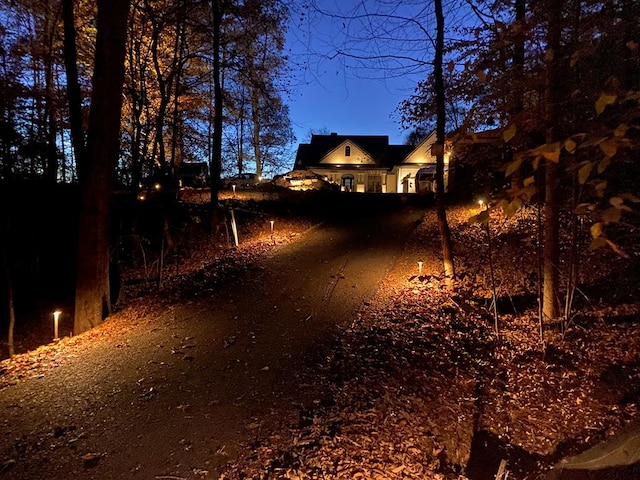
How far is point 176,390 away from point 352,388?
6.97ft

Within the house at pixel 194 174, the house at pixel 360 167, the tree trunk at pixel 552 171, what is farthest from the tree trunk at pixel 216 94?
the house at pixel 360 167

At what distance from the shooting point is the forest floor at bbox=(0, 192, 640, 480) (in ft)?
11.9

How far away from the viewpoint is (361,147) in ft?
135

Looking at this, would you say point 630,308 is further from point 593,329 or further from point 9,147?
point 9,147

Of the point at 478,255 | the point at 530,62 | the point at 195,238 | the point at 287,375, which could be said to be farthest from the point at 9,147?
the point at 478,255

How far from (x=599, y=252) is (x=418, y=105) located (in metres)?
5.19

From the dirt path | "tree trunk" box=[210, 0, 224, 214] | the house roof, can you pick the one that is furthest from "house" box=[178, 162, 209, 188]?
the dirt path

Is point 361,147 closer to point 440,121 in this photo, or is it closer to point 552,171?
point 440,121

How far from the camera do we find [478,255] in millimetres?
10188

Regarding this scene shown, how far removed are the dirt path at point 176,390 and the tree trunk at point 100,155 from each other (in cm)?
110

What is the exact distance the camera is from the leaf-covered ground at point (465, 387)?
3.63 metres

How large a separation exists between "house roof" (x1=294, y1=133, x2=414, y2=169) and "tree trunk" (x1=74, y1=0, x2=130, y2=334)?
34.8 meters

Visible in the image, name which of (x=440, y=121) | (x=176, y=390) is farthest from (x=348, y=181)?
(x=176, y=390)

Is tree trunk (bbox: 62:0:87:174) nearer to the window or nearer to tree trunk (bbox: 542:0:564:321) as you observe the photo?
tree trunk (bbox: 542:0:564:321)
